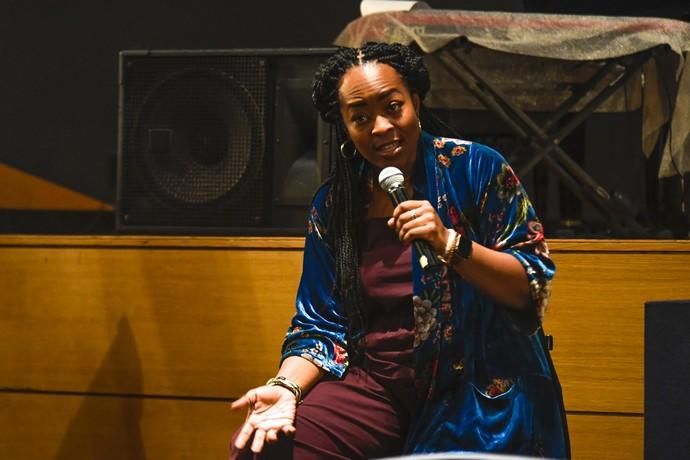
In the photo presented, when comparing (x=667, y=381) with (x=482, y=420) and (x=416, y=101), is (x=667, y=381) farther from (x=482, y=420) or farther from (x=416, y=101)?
(x=416, y=101)

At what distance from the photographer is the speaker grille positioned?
2.38 m

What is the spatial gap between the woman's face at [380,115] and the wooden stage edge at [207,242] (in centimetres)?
74

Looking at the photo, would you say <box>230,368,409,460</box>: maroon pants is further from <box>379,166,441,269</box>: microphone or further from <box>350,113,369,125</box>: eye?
<box>350,113,369,125</box>: eye

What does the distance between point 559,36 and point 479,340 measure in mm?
1073

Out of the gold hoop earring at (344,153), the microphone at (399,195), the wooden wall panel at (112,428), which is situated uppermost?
the gold hoop earring at (344,153)

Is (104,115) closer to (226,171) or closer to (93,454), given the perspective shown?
(226,171)

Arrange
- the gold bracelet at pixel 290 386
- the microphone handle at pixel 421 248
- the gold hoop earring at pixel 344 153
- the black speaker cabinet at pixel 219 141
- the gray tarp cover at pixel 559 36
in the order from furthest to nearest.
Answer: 1. the black speaker cabinet at pixel 219 141
2. the gray tarp cover at pixel 559 36
3. the gold hoop earring at pixel 344 153
4. the gold bracelet at pixel 290 386
5. the microphone handle at pixel 421 248

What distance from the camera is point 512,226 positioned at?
4.74 feet

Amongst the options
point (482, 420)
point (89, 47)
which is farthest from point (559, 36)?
point (89, 47)

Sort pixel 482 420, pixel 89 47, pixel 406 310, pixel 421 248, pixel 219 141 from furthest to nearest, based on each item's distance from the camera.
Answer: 1. pixel 89 47
2. pixel 219 141
3. pixel 406 310
4. pixel 482 420
5. pixel 421 248

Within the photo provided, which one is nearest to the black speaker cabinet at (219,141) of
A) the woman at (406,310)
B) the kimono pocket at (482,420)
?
the woman at (406,310)

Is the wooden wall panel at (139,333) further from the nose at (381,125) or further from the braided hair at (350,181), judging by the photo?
the nose at (381,125)

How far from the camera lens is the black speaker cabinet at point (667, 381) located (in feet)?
4.97

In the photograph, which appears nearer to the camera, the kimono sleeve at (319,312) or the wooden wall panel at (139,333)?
the kimono sleeve at (319,312)
